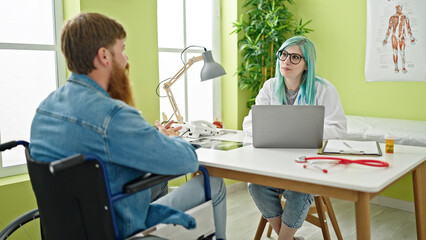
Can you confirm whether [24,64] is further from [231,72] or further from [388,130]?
[388,130]

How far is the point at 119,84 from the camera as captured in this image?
148 centimetres

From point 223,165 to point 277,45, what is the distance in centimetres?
239

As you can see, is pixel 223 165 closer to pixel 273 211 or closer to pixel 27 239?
pixel 273 211

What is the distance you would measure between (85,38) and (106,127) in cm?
32

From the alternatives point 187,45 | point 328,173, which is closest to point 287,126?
point 328,173

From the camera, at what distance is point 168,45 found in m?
3.55

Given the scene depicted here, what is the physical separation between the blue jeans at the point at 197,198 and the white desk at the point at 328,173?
2.9 inches

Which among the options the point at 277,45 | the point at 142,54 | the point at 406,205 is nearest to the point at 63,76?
the point at 142,54

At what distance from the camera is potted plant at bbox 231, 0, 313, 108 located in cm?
381

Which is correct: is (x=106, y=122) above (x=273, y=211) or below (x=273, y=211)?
above

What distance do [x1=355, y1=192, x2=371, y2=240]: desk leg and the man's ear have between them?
3.20 ft

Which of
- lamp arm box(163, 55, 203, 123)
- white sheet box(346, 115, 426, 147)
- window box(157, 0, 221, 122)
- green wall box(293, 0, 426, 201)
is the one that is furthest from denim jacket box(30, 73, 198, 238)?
green wall box(293, 0, 426, 201)

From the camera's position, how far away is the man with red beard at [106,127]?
128 cm

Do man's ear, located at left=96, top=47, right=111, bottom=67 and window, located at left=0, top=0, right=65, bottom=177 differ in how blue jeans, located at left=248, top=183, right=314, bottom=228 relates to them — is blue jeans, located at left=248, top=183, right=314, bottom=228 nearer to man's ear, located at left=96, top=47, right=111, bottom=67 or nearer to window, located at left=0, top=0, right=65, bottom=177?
man's ear, located at left=96, top=47, right=111, bottom=67
